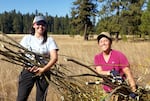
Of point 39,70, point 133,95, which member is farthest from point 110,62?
point 39,70

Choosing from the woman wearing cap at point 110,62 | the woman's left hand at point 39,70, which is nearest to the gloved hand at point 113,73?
the woman wearing cap at point 110,62

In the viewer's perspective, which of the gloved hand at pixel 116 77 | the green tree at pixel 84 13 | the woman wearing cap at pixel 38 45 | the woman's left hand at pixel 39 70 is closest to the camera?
the gloved hand at pixel 116 77

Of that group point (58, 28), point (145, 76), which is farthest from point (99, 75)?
point (58, 28)

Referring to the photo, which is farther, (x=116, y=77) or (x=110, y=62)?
(x=110, y=62)

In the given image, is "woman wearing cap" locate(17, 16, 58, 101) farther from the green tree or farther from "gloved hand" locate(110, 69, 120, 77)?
the green tree

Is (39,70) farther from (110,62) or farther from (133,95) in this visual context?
(133,95)

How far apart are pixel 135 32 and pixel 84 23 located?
46.3 ft

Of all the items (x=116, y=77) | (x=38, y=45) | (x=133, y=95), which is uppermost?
(x=38, y=45)

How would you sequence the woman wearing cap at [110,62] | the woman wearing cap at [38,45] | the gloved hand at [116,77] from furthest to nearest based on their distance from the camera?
the woman wearing cap at [38,45] → the woman wearing cap at [110,62] → the gloved hand at [116,77]

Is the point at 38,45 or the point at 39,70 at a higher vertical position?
the point at 38,45

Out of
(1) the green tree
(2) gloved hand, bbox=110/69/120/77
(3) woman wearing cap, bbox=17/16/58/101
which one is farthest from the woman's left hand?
(1) the green tree

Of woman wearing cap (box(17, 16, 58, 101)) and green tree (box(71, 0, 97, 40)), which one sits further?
green tree (box(71, 0, 97, 40))

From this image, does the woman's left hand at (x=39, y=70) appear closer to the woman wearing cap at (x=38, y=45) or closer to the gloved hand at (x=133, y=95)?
the woman wearing cap at (x=38, y=45)

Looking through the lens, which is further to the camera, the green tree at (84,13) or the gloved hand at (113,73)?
the green tree at (84,13)
